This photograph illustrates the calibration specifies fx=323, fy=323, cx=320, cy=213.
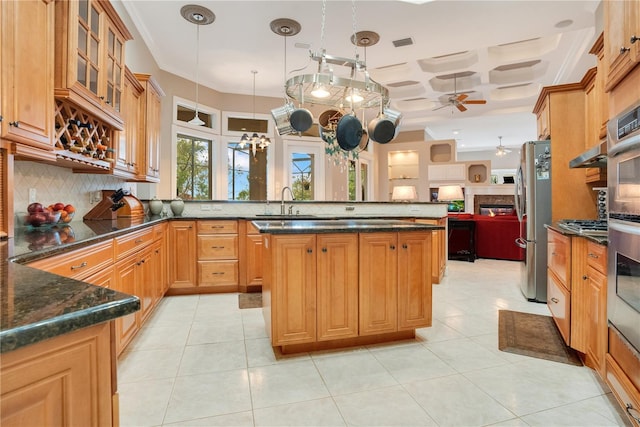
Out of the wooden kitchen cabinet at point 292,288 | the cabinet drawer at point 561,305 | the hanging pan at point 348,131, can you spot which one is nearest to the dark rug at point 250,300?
the wooden kitchen cabinet at point 292,288

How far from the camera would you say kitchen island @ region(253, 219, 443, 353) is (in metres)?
2.17

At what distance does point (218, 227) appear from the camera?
3.83 meters

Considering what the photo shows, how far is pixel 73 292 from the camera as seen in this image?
731 millimetres

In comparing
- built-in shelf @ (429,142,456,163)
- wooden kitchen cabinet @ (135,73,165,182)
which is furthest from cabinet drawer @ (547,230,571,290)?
built-in shelf @ (429,142,456,163)

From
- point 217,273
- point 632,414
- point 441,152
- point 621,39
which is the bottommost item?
point 632,414

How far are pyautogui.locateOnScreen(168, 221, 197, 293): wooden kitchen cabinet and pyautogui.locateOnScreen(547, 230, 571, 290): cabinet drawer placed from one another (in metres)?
3.52

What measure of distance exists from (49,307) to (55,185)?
2.38m

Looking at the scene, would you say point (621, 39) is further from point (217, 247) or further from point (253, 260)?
point (217, 247)

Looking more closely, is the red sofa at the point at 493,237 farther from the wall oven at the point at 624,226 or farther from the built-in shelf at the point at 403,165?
the wall oven at the point at 624,226

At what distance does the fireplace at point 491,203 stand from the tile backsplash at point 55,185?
363 inches

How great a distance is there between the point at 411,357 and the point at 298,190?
196 inches

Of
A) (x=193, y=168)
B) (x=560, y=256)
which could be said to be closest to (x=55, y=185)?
(x=193, y=168)

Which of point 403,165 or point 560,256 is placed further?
point 403,165

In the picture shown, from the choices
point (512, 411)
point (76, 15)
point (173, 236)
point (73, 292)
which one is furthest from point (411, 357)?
point (76, 15)
